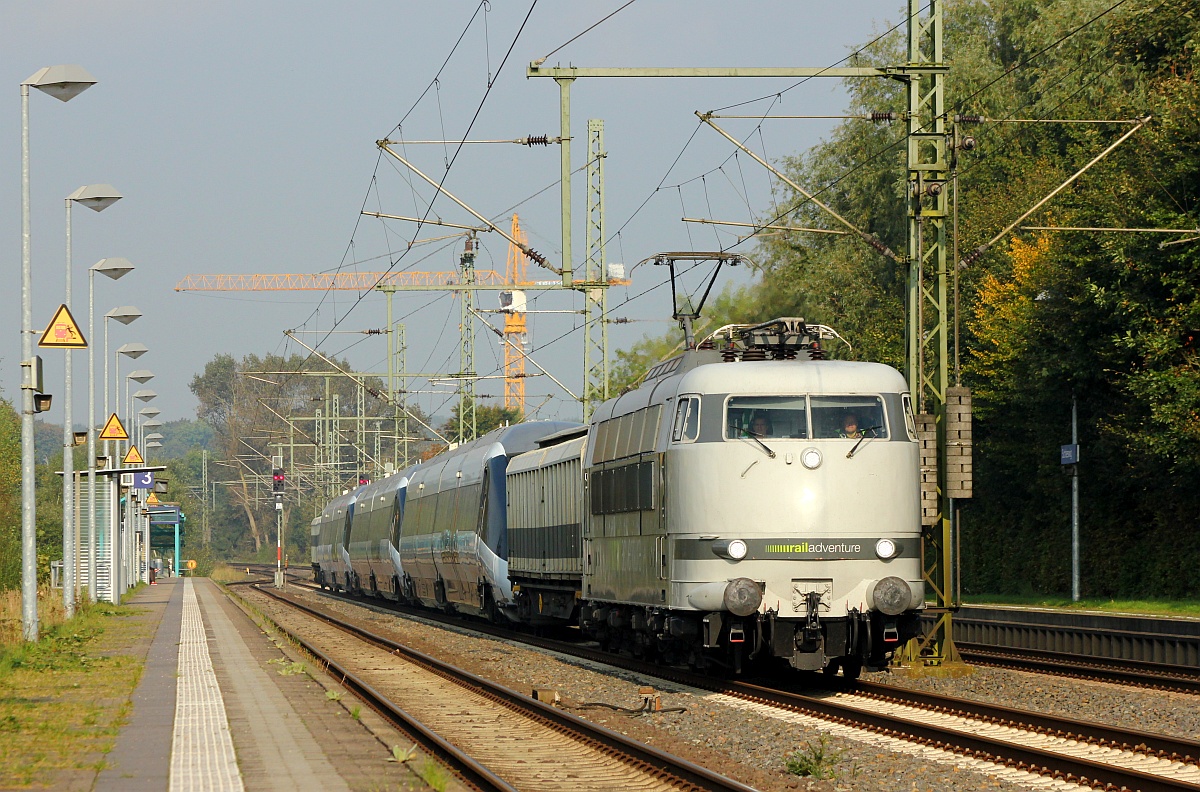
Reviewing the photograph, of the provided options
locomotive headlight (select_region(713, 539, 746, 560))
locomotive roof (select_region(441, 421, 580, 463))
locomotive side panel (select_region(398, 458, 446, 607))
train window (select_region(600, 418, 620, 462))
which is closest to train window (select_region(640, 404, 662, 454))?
train window (select_region(600, 418, 620, 462))

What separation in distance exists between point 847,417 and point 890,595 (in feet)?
6.89

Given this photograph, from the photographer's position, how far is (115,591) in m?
49.6

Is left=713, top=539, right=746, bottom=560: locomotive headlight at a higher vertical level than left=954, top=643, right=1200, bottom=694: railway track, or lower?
higher

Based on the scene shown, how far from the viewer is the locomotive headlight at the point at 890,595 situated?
17375mm

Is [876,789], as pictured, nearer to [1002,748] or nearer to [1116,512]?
[1002,748]

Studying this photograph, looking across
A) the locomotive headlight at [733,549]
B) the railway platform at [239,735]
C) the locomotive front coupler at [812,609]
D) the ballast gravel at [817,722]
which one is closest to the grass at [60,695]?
the railway platform at [239,735]

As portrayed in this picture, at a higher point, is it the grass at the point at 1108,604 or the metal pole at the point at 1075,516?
the metal pole at the point at 1075,516

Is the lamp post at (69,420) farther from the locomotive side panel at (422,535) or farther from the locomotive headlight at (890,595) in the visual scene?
the locomotive headlight at (890,595)

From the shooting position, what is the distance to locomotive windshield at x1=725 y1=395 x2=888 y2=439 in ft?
59.3

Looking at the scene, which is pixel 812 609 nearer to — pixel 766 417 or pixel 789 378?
pixel 766 417

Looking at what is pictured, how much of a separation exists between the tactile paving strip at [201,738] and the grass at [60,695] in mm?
625

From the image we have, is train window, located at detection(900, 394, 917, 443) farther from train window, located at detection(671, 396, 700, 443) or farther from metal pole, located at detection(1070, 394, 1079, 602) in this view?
metal pole, located at detection(1070, 394, 1079, 602)

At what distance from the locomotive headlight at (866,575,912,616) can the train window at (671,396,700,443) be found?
8.56 feet

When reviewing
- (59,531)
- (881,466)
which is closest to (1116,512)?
(881,466)
